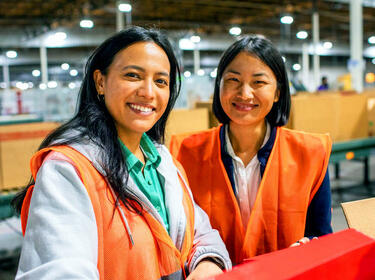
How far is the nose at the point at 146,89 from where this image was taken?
4.09 feet

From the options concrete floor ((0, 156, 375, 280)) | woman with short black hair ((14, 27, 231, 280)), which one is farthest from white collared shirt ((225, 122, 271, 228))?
concrete floor ((0, 156, 375, 280))

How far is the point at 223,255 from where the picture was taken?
1.36m

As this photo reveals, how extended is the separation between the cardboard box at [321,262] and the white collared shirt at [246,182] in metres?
0.77

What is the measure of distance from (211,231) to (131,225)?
42 cm

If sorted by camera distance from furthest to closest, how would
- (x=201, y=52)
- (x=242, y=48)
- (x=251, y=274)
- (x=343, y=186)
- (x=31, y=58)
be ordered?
(x=201, y=52) < (x=31, y=58) < (x=343, y=186) < (x=242, y=48) < (x=251, y=274)

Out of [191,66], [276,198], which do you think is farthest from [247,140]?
[191,66]

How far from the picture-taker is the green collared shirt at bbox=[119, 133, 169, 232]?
1286 millimetres

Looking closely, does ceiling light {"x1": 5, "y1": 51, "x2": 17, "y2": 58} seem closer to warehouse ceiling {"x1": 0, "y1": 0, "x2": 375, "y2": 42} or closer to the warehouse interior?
the warehouse interior

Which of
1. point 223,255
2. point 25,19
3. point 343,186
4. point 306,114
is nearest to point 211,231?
point 223,255

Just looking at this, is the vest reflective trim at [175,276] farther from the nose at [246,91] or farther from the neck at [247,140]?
the nose at [246,91]

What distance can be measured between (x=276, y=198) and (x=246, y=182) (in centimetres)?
15

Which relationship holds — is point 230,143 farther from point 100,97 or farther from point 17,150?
point 17,150

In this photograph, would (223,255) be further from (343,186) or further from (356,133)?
(343,186)

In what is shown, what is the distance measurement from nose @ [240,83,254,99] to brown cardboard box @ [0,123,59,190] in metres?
2.19
